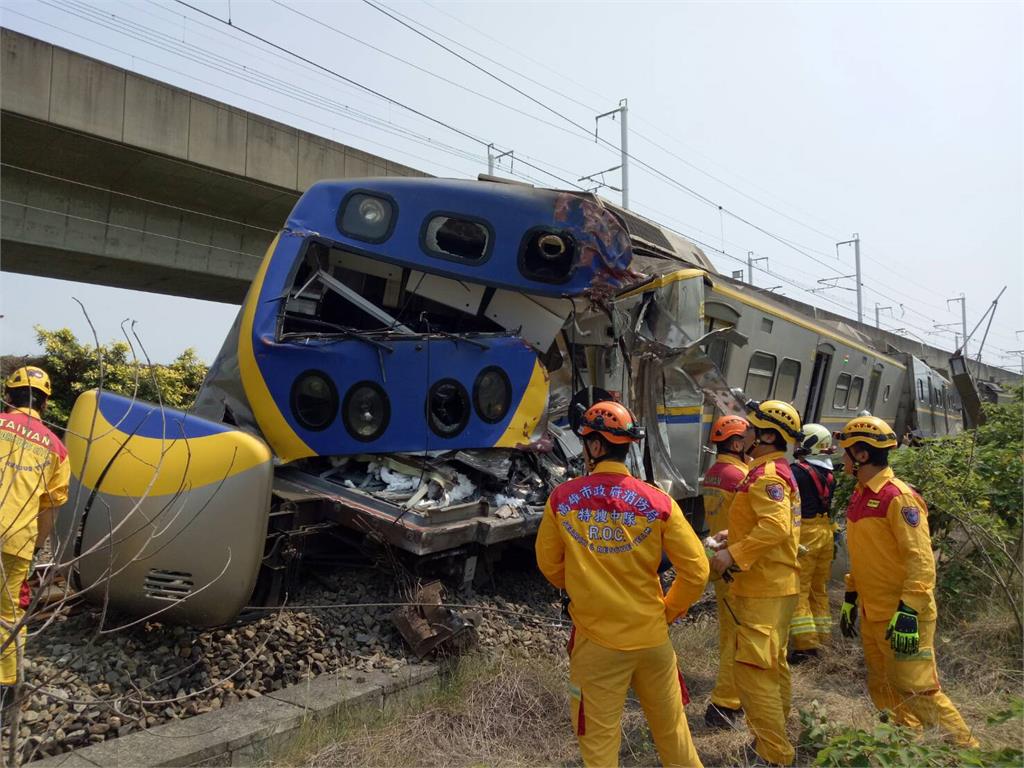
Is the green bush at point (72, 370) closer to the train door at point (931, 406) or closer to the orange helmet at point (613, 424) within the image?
the orange helmet at point (613, 424)

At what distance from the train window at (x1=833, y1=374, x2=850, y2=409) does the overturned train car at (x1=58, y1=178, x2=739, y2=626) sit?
4.58 meters

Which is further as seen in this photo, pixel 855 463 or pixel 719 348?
pixel 719 348

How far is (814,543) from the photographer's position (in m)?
5.46

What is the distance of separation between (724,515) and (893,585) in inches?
44.7

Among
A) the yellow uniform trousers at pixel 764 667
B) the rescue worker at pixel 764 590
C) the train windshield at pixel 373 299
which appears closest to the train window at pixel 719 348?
the train windshield at pixel 373 299

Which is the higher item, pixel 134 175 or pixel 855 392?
pixel 134 175

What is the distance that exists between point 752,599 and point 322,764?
2.14 meters

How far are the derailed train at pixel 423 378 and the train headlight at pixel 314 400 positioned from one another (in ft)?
0.04

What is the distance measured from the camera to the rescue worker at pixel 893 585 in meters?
3.65

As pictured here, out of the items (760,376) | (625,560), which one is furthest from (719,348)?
(625,560)

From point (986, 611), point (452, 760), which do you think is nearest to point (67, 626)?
point (452, 760)

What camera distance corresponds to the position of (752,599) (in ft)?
12.2

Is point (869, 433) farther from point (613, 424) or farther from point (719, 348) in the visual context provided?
point (719, 348)

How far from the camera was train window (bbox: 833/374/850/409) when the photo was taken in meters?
10.5
